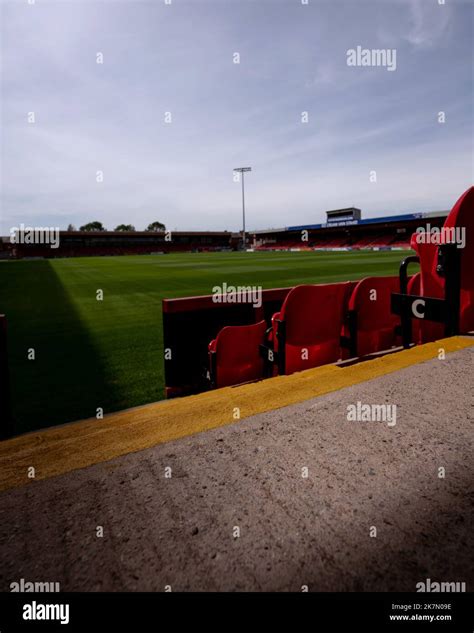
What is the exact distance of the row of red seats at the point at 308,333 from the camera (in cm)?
325

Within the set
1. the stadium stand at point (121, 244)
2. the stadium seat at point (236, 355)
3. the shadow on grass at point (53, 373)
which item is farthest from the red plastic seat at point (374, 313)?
the stadium stand at point (121, 244)

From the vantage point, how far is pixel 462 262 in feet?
10.6

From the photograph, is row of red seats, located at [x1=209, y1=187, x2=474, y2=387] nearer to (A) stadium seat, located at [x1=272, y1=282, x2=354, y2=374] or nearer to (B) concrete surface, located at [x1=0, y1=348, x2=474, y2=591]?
(A) stadium seat, located at [x1=272, y1=282, x2=354, y2=374]

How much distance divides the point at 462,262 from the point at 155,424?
9.39 feet

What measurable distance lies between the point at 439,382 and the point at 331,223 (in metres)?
69.5

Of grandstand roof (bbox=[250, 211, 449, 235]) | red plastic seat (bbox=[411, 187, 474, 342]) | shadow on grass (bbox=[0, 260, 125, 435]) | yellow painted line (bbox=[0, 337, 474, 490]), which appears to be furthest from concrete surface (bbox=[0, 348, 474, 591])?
grandstand roof (bbox=[250, 211, 449, 235])

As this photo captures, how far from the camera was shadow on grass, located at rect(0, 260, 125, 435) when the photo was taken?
3541 millimetres

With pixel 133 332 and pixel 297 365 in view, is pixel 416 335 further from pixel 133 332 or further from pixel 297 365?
pixel 133 332

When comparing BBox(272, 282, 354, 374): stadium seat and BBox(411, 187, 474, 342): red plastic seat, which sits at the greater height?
BBox(411, 187, 474, 342): red plastic seat

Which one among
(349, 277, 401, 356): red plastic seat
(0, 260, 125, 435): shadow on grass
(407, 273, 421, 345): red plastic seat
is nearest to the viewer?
(0, 260, 125, 435): shadow on grass

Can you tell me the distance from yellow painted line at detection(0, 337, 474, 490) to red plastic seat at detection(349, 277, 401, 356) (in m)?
0.81

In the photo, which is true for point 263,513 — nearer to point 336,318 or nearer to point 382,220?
point 336,318

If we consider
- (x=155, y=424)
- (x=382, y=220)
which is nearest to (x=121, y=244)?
(x=382, y=220)

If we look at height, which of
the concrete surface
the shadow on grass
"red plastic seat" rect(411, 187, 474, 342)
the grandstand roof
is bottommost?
the shadow on grass
